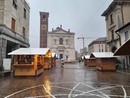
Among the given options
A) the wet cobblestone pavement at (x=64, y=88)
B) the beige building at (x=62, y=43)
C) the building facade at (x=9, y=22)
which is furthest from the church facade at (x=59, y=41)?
the wet cobblestone pavement at (x=64, y=88)

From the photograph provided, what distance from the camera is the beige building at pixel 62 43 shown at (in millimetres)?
70000

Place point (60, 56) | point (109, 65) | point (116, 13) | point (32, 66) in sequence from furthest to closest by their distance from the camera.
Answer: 1. point (60, 56)
2. point (116, 13)
3. point (109, 65)
4. point (32, 66)

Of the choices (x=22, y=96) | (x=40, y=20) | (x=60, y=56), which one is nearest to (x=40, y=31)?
(x=40, y=20)

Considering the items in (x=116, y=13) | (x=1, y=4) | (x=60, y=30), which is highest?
(x=60, y=30)

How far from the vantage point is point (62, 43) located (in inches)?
2847

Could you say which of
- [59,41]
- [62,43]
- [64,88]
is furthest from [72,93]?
[62,43]

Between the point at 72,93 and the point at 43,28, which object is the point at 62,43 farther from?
the point at 72,93

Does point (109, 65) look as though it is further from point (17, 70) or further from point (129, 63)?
point (17, 70)

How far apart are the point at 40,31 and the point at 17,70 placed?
204 ft

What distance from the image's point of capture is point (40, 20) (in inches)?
2958

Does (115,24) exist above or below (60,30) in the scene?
below

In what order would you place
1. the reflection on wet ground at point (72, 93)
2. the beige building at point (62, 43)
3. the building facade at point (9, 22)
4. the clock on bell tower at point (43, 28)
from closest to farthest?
the reflection on wet ground at point (72, 93) → the building facade at point (9, 22) → the beige building at point (62, 43) → the clock on bell tower at point (43, 28)

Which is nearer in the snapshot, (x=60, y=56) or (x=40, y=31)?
(x=60, y=56)

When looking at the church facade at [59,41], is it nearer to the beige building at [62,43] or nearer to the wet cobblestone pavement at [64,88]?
the beige building at [62,43]
